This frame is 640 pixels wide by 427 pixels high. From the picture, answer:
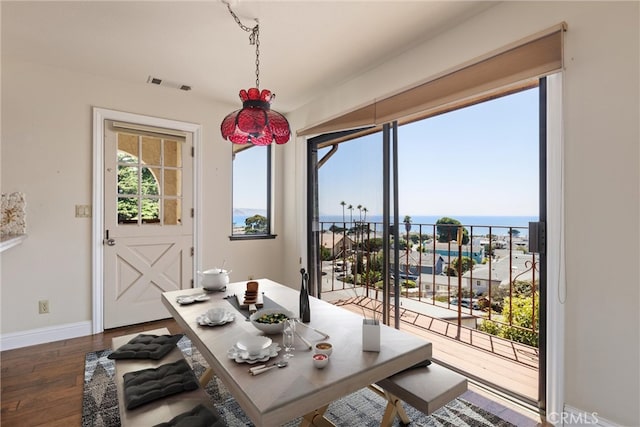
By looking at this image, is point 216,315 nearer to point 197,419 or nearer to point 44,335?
point 197,419

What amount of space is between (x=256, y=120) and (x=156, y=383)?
Answer: 1448 mm

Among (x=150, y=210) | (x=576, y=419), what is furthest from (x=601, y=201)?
(x=150, y=210)

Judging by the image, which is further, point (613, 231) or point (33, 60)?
point (33, 60)

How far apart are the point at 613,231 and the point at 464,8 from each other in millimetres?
1643

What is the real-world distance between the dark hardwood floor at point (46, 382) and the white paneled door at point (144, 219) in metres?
0.44

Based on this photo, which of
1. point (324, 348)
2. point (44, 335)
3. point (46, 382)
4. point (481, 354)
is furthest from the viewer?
point (44, 335)

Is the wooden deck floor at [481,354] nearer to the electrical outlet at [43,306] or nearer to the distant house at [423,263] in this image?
the distant house at [423,263]

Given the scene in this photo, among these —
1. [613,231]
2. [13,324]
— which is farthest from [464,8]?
[13,324]

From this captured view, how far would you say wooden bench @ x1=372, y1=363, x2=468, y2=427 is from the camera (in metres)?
1.33

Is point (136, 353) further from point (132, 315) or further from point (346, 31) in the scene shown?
point (346, 31)

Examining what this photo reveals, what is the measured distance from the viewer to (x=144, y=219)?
3.50 m

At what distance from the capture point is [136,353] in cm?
179

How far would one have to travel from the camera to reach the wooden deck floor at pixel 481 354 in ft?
7.57

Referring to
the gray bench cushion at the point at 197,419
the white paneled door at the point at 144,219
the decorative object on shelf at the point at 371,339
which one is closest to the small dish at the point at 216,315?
the gray bench cushion at the point at 197,419
